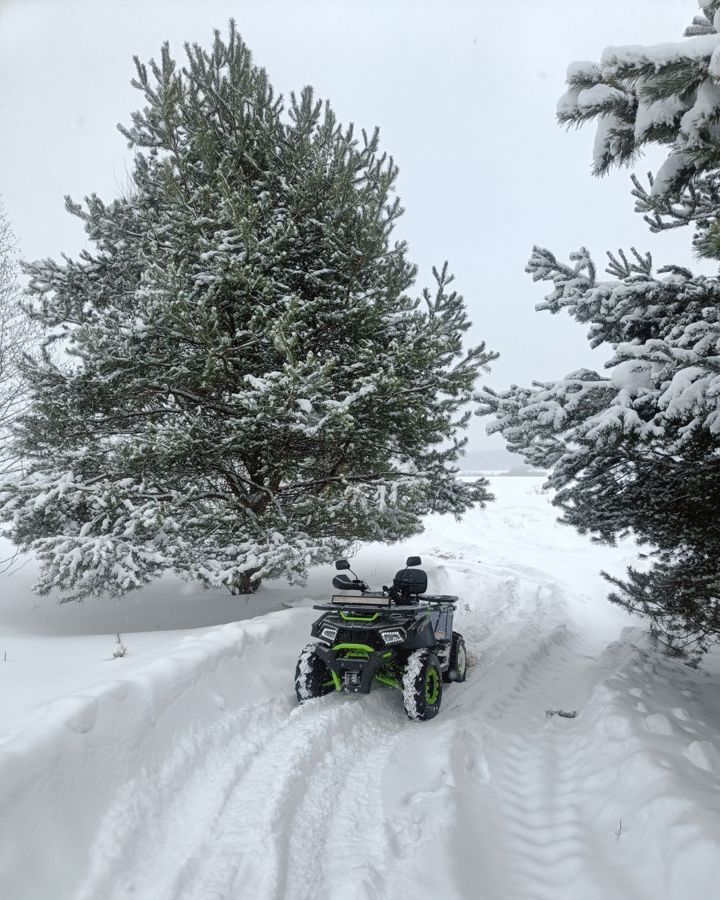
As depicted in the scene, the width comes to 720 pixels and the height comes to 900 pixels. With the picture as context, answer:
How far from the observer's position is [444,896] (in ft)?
8.76

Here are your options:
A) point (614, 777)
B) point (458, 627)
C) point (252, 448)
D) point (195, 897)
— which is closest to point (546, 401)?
point (614, 777)

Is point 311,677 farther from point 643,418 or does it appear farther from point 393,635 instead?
point 643,418

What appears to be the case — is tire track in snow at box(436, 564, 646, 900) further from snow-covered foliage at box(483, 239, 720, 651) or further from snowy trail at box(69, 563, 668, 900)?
snow-covered foliage at box(483, 239, 720, 651)

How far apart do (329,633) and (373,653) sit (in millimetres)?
548

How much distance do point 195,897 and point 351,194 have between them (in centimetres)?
906

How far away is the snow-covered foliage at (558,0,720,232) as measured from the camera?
6.84ft

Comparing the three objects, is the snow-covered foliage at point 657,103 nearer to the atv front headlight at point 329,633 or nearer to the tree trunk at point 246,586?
the atv front headlight at point 329,633

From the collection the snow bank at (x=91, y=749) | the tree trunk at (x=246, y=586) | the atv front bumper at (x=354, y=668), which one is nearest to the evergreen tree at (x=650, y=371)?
the atv front bumper at (x=354, y=668)

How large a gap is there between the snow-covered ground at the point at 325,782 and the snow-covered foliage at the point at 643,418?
72.7 inches

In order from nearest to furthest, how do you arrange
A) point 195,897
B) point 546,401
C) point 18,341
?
1. point 195,897
2. point 546,401
3. point 18,341

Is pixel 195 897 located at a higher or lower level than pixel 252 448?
lower

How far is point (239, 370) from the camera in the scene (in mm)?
8797

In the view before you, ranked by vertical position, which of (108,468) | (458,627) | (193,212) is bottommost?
(458,627)

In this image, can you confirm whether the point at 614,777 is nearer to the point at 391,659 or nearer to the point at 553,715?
the point at 553,715
